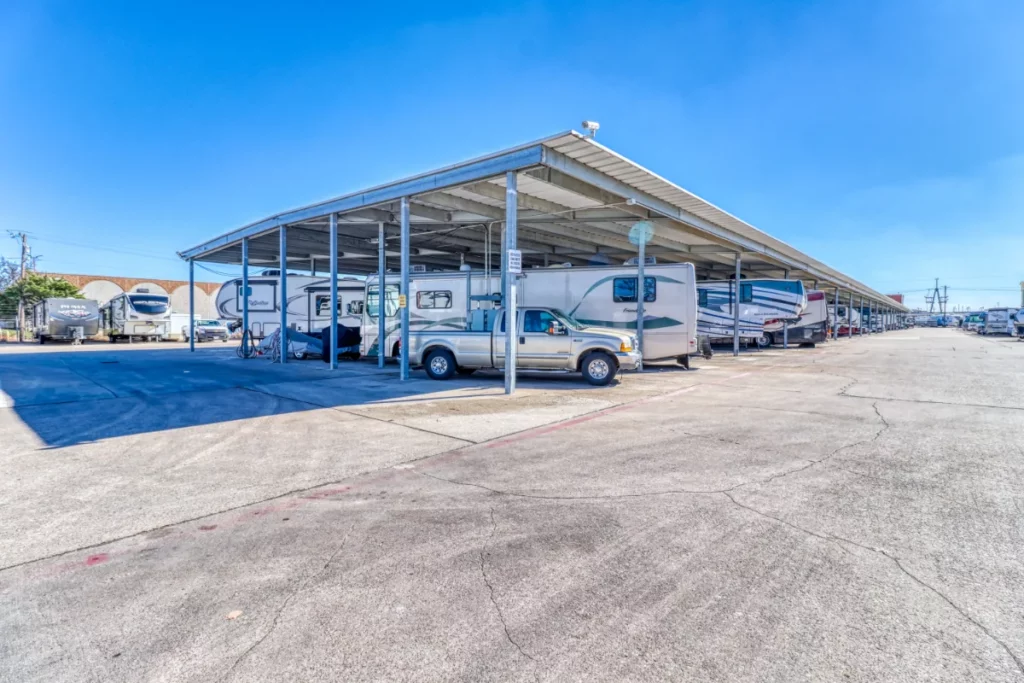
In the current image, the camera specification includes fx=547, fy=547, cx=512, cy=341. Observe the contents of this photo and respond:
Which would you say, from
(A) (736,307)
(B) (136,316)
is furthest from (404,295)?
(B) (136,316)

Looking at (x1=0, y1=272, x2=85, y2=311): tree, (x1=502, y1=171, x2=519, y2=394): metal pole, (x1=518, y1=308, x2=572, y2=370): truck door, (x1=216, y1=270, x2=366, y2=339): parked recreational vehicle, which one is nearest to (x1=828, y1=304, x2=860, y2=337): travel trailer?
(x1=216, y1=270, x2=366, y2=339): parked recreational vehicle

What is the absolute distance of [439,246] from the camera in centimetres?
2377

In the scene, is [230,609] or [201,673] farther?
[230,609]

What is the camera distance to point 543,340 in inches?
498

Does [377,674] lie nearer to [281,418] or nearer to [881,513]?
[881,513]

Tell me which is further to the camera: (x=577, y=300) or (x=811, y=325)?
(x=811, y=325)

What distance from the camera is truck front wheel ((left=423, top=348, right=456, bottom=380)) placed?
13352 millimetres

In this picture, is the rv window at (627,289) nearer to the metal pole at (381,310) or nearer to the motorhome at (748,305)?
the metal pole at (381,310)

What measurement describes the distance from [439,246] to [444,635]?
22.0 meters

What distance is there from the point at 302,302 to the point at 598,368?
1557cm

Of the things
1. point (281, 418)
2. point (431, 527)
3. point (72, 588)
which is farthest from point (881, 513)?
point (281, 418)

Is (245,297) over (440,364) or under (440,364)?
over

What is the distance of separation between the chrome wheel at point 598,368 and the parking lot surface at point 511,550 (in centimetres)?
422

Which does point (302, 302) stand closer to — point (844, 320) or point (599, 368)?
point (599, 368)
